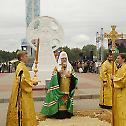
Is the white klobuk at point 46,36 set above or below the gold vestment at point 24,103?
above

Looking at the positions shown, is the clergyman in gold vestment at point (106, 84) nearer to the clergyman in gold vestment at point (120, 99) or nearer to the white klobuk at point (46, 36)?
the clergyman in gold vestment at point (120, 99)

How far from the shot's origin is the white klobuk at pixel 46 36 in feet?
60.6

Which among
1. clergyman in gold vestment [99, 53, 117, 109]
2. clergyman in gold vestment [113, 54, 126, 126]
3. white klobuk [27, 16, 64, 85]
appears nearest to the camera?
clergyman in gold vestment [113, 54, 126, 126]

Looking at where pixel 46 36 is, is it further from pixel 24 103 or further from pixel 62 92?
pixel 24 103

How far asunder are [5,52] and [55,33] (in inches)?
2353

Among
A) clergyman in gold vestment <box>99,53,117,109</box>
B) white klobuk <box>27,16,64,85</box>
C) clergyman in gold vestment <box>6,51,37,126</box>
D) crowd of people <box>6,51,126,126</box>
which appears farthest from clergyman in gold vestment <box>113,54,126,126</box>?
white klobuk <box>27,16,64,85</box>

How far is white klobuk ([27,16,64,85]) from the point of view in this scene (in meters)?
18.5

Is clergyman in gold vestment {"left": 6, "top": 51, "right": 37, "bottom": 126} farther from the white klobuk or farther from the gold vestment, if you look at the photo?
the white klobuk

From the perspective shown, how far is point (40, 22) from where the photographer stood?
61.2ft

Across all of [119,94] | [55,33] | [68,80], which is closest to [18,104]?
[119,94]

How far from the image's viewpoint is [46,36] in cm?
1883

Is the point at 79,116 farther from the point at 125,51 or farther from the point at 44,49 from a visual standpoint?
the point at 44,49

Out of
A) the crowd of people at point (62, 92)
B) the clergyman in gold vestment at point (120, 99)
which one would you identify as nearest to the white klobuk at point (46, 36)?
the crowd of people at point (62, 92)

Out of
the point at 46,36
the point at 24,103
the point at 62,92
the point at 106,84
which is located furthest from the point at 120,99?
the point at 46,36
